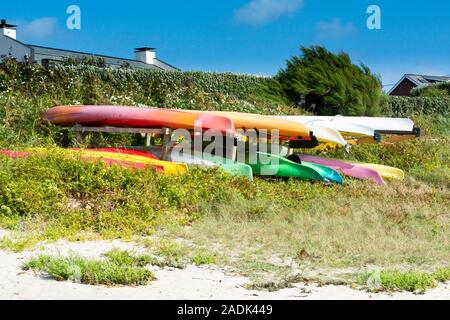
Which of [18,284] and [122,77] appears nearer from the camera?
[18,284]

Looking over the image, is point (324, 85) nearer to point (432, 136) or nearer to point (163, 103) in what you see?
point (432, 136)

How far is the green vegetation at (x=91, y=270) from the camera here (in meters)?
5.19

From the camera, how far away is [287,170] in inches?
422

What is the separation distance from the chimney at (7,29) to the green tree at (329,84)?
1546 centimetres

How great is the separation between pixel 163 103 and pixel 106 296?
41.2ft

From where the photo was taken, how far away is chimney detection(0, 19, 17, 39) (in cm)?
3356

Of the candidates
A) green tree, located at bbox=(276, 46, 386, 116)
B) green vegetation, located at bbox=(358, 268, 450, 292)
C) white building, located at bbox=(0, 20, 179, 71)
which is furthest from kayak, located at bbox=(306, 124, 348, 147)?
white building, located at bbox=(0, 20, 179, 71)

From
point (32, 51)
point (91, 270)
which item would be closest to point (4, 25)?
point (32, 51)

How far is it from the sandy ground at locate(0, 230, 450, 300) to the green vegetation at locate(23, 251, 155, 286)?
0.08m

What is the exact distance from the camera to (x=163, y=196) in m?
8.42

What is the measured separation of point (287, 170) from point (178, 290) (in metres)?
5.84

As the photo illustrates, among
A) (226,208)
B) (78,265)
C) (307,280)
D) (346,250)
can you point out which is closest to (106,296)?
(78,265)

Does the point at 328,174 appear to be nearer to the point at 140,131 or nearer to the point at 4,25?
the point at 140,131

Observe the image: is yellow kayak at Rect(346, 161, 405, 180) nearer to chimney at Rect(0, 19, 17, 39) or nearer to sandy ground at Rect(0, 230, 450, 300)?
sandy ground at Rect(0, 230, 450, 300)
